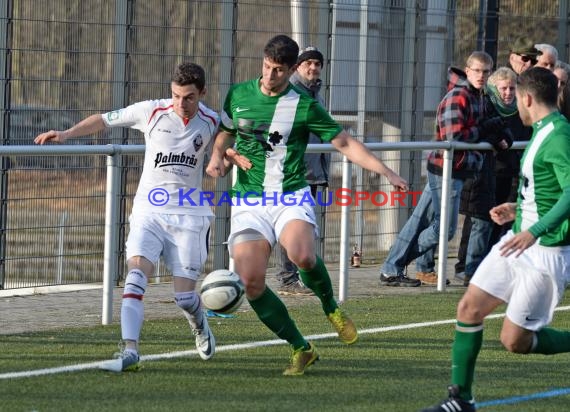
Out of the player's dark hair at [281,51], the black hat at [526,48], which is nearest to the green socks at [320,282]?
the player's dark hair at [281,51]

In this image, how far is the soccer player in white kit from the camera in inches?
333

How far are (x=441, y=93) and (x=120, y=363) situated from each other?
849cm

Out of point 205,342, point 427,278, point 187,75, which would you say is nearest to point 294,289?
point 427,278

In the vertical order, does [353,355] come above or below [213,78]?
below

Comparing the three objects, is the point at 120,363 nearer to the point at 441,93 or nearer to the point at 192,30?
the point at 192,30

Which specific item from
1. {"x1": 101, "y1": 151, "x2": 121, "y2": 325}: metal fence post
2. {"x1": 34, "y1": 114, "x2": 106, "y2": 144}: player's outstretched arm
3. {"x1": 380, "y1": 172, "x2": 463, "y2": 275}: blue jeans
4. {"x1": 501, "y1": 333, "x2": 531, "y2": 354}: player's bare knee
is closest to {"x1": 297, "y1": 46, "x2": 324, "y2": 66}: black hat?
{"x1": 380, "y1": 172, "x2": 463, "y2": 275}: blue jeans

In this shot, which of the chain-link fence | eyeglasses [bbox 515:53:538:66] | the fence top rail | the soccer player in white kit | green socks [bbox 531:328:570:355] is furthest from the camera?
eyeglasses [bbox 515:53:538:66]

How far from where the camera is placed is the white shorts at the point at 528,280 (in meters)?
7.13

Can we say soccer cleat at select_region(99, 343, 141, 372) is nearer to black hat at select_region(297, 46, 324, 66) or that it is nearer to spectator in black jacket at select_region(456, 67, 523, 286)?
black hat at select_region(297, 46, 324, 66)

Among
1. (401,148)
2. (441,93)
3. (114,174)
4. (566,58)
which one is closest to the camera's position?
(114,174)

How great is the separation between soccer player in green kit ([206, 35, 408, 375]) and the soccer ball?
5.8 inches

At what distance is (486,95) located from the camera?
41.7 feet

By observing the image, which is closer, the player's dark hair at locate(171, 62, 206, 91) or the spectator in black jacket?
the player's dark hair at locate(171, 62, 206, 91)

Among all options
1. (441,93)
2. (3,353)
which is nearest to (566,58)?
(441,93)
